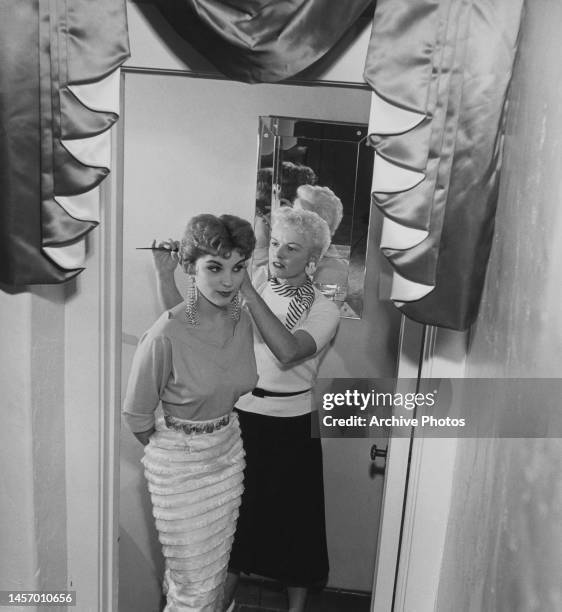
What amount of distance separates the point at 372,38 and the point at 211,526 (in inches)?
50.8

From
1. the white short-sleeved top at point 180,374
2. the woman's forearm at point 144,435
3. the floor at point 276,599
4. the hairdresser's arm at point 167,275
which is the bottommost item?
the floor at point 276,599

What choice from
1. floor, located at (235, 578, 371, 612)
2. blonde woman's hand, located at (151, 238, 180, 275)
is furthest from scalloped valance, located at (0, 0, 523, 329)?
floor, located at (235, 578, 371, 612)

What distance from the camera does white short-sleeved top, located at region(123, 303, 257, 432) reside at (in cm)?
176

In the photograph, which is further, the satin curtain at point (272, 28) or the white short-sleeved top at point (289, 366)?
the white short-sleeved top at point (289, 366)

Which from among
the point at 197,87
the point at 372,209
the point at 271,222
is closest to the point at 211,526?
the point at 271,222

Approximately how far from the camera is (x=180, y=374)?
5.80 feet

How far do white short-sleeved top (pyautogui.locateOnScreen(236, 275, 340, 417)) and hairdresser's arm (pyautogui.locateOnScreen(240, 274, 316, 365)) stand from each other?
0.02 m

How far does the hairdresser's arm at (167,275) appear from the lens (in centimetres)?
182

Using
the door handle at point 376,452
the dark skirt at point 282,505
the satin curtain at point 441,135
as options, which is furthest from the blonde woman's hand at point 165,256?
the door handle at point 376,452

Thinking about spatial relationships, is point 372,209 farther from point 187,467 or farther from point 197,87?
point 187,467

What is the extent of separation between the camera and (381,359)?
1.95 metres

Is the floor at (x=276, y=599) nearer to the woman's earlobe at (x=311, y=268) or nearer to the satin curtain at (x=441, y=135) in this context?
the woman's earlobe at (x=311, y=268)

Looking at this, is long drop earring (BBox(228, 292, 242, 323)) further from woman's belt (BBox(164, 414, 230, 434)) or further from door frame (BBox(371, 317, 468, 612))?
door frame (BBox(371, 317, 468, 612))

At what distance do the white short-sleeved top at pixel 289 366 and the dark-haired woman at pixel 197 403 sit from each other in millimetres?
67
